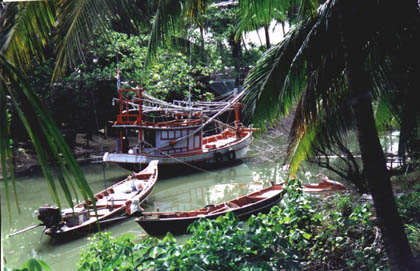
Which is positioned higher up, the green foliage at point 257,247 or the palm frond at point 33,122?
the palm frond at point 33,122

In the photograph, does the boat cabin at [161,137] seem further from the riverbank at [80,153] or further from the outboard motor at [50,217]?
the outboard motor at [50,217]

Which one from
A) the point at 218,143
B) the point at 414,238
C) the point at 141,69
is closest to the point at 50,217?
the point at 414,238

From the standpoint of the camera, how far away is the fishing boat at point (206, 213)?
27.3 feet

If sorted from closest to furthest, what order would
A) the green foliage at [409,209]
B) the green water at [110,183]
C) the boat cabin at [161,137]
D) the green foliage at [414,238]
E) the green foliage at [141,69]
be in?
the green foliage at [414,238]
the green foliage at [409,209]
the green water at [110,183]
the green foliage at [141,69]
the boat cabin at [161,137]

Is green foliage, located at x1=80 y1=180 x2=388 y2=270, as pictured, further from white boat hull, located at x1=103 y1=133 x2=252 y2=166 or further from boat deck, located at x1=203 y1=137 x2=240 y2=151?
boat deck, located at x1=203 y1=137 x2=240 y2=151

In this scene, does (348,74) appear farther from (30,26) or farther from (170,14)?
(30,26)

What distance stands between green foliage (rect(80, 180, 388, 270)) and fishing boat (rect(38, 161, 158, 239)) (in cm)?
401

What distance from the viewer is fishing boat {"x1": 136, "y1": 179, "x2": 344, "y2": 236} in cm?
831

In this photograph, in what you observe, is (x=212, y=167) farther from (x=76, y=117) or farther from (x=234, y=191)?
(x=76, y=117)

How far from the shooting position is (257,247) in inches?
109


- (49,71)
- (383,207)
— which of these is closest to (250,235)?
(383,207)

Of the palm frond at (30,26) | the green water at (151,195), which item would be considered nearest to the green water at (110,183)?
the green water at (151,195)

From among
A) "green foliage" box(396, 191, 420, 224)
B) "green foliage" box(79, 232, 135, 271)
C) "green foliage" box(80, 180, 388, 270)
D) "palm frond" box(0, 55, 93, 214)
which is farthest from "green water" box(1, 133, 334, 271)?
"palm frond" box(0, 55, 93, 214)

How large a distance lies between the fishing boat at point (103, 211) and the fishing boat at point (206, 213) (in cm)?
109
